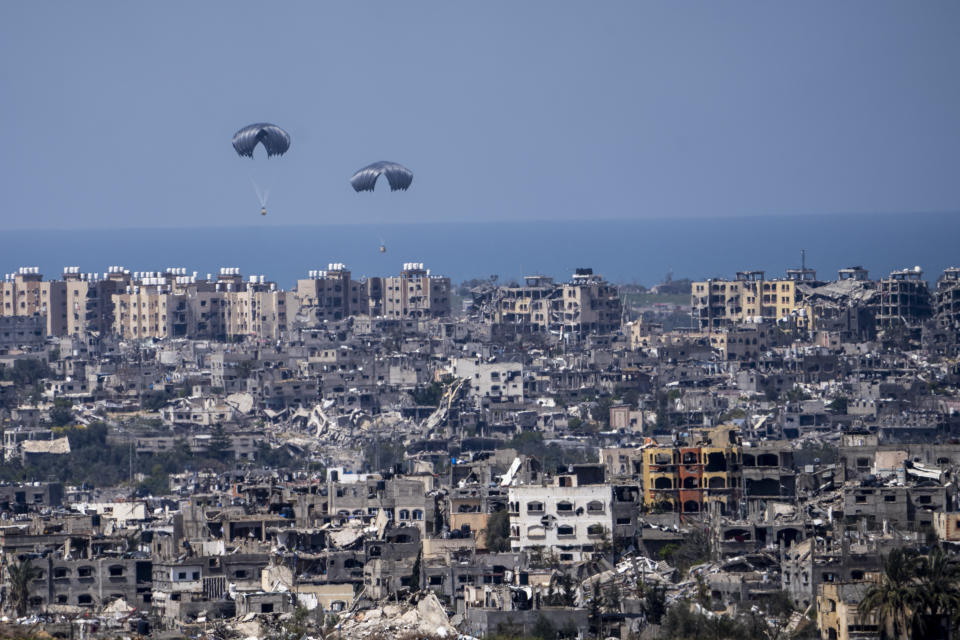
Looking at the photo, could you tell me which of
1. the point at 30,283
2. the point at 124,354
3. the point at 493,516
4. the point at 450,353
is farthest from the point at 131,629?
the point at 30,283

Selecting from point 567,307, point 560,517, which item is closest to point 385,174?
point 567,307

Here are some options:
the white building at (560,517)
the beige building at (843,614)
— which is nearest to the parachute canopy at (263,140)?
the white building at (560,517)

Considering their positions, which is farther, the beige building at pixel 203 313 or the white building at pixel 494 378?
the beige building at pixel 203 313

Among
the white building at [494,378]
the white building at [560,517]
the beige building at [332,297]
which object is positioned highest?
the beige building at [332,297]

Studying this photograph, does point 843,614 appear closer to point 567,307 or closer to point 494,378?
point 494,378

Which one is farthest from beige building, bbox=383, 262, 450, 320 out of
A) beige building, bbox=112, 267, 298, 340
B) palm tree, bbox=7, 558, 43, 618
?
palm tree, bbox=7, 558, 43, 618

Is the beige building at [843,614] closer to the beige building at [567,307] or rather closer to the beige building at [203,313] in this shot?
the beige building at [567,307]

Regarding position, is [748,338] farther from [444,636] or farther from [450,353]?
[444,636]
